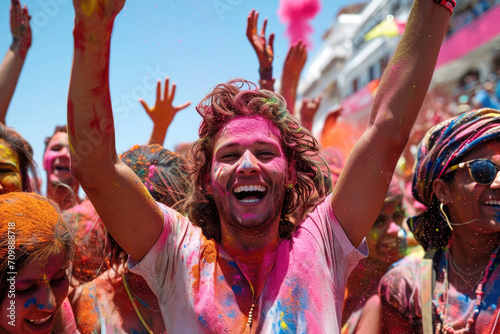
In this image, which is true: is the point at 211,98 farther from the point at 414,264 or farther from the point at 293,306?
the point at 414,264

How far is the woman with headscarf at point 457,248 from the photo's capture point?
6.46 ft

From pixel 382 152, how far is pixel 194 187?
0.86m

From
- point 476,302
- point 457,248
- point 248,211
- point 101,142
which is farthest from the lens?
point 457,248

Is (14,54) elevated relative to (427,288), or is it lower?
elevated

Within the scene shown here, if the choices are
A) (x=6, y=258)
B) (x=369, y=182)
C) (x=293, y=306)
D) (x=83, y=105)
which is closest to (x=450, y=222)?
(x=369, y=182)

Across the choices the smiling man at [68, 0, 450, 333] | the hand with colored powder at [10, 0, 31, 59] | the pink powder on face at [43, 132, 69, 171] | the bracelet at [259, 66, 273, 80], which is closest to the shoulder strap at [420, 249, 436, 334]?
the smiling man at [68, 0, 450, 333]

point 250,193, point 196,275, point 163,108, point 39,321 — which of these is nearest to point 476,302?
point 250,193

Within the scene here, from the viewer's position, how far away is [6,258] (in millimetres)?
1615

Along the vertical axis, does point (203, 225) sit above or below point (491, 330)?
above

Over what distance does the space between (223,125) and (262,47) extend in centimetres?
122

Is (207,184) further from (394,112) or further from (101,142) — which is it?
(394,112)

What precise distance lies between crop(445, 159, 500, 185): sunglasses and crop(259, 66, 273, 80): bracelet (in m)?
1.25

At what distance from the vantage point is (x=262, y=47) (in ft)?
9.65

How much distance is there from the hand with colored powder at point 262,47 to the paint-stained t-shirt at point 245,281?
122cm
